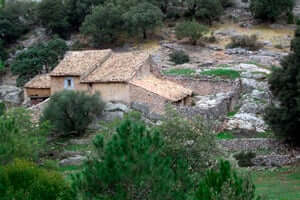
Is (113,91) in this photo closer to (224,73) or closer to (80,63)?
(80,63)

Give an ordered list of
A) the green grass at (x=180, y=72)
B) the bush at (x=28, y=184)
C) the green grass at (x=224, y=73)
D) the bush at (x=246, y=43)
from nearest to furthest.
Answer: the bush at (x=28, y=184), the green grass at (x=224, y=73), the green grass at (x=180, y=72), the bush at (x=246, y=43)

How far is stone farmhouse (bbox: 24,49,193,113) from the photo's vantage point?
3928 cm

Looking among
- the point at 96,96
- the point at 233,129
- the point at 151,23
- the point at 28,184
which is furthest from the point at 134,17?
the point at 28,184

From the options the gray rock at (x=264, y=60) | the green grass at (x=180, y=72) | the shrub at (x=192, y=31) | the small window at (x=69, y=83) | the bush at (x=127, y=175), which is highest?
the bush at (x=127, y=175)

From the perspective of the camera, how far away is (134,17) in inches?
2360

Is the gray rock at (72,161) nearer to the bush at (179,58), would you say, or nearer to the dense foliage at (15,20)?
the bush at (179,58)

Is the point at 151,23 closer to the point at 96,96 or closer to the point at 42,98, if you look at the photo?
the point at 42,98

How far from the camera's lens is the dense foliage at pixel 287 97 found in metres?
29.9

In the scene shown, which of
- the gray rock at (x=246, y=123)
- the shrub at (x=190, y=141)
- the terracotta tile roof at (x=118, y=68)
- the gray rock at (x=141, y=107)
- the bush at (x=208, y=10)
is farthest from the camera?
the bush at (x=208, y=10)

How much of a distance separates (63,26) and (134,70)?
30207 millimetres

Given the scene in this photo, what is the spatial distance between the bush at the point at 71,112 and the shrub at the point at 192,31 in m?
24.7

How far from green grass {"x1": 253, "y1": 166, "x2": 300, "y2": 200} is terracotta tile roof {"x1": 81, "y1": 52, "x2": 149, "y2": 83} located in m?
15.5

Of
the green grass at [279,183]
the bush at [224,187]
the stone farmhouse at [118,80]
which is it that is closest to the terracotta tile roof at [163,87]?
the stone farmhouse at [118,80]

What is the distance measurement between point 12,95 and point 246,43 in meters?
24.6
